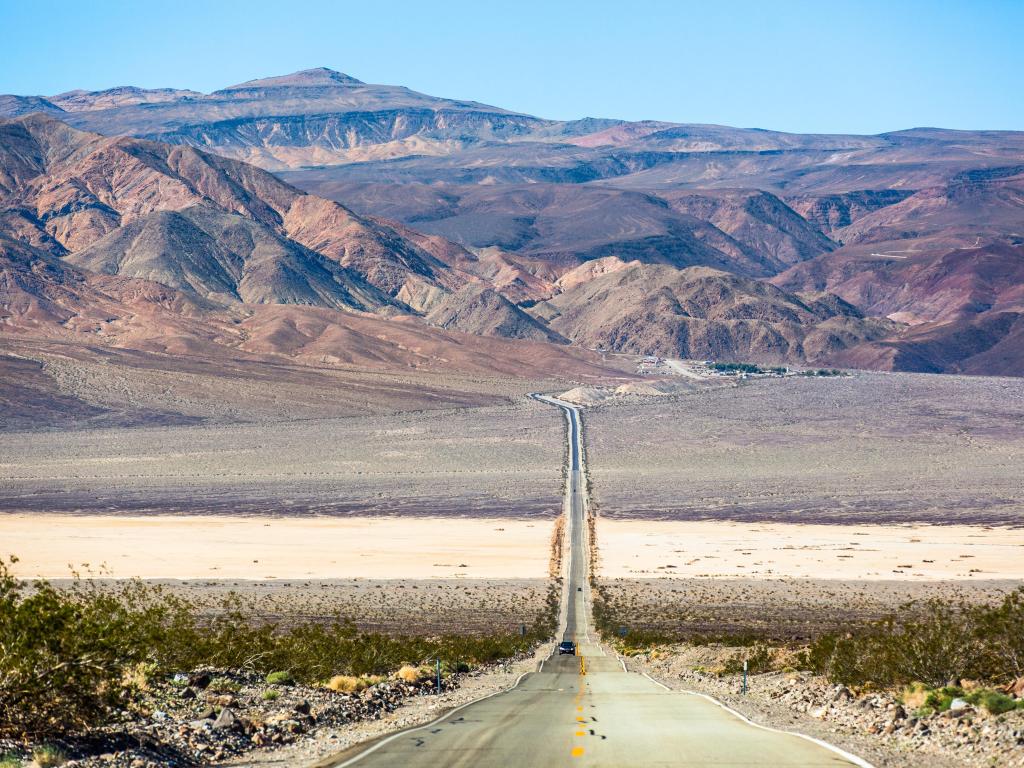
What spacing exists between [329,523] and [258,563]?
14894 mm

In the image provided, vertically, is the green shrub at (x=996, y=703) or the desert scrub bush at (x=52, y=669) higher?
the desert scrub bush at (x=52, y=669)

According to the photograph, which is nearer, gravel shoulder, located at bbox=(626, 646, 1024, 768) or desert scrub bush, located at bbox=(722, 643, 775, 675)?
gravel shoulder, located at bbox=(626, 646, 1024, 768)

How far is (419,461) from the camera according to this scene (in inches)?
3666

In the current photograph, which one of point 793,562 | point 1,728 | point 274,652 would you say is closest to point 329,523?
point 793,562

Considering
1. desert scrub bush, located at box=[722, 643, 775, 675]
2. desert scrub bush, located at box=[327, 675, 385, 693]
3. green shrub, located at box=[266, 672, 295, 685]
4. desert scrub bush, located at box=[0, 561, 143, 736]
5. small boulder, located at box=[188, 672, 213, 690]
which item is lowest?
desert scrub bush, located at box=[722, 643, 775, 675]

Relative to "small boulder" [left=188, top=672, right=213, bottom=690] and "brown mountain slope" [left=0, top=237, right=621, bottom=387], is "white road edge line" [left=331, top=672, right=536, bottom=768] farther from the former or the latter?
"brown mountain slope" [left=0, top=237, right=621, bottom=387]

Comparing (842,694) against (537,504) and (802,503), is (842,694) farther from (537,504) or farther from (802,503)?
(802,503)

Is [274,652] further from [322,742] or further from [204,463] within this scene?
[204,463]

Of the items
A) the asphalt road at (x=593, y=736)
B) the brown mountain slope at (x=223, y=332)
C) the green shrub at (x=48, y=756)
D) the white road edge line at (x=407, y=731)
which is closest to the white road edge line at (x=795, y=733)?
the asphalt road at (x=593, y=736)

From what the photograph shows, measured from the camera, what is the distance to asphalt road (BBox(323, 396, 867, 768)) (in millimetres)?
13617

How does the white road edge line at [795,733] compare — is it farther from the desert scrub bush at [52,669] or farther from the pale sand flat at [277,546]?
the pale sand flat at [277,546]

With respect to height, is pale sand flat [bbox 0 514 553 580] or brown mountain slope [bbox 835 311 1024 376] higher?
brown mountain slope [bbox 835 311 1024 376]

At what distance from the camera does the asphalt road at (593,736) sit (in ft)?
44.7

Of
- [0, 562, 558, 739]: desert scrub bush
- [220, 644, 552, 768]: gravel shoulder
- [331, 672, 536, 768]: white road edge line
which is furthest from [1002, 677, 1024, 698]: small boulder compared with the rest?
[0, 562, 558, 739]: desert scrub bush
